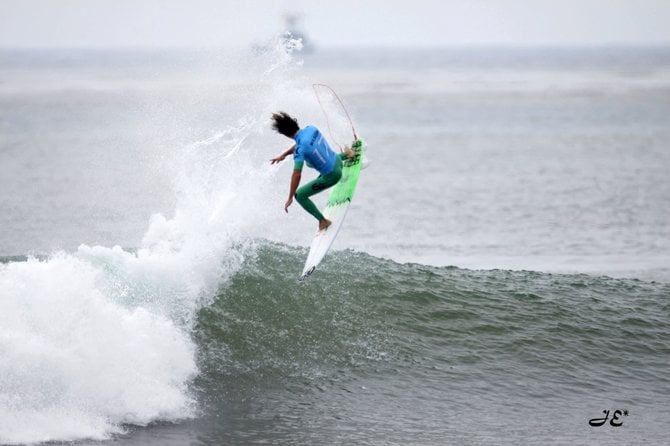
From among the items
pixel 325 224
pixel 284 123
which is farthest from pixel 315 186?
pixel 284 123

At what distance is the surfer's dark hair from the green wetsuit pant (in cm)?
72

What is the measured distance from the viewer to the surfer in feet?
36.3

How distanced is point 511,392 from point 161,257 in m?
4.63

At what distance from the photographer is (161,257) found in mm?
12156

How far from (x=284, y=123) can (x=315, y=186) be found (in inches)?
38.2

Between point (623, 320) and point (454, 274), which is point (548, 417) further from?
point (454, 274)

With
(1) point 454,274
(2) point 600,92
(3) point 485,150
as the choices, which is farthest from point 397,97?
(1) point 454,274

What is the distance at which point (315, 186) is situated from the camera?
11633 millimetres

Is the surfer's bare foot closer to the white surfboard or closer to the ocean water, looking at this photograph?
the white surfboard

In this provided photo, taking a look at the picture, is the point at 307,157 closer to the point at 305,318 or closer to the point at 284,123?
the point at 284,123
